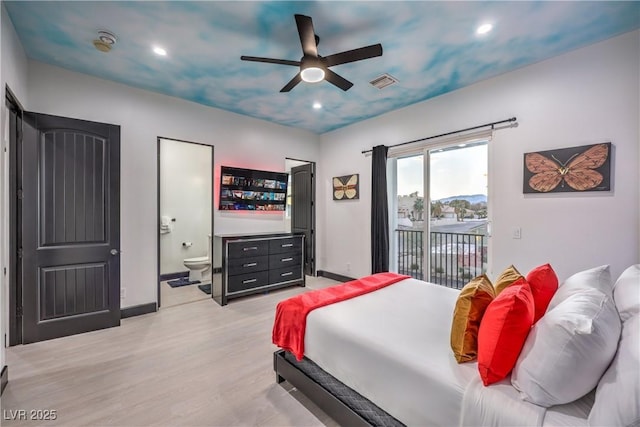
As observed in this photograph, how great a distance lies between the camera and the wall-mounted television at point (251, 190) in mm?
4285

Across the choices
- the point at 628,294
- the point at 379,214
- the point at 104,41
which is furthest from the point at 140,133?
the point at 628,294

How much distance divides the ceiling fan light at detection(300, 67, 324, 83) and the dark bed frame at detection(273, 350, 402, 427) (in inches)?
94.7

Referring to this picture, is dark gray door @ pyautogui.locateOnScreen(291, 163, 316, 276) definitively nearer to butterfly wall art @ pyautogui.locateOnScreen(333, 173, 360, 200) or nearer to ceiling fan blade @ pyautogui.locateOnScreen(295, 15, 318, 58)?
butterfly wall art @ pyautogui.locateOnScreen(333, 173, 360, 200)

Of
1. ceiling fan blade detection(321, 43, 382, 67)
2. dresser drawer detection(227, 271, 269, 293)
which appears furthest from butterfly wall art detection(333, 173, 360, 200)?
ceiling fan blade detection(321, 43, 382, 67)

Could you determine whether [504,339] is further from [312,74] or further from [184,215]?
[184,215]

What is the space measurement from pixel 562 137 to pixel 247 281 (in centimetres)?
422

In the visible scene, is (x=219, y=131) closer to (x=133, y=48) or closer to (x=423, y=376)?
(x=133, y=48)

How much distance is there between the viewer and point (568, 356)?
103 cm

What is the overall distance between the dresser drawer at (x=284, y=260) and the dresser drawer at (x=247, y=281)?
182mm

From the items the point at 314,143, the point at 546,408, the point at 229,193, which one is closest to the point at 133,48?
the point at 229,193

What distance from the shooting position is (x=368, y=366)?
4.92 feet

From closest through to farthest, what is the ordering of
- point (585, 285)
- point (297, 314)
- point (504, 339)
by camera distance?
point (504, 339), point (585, 285), point (297, 314)

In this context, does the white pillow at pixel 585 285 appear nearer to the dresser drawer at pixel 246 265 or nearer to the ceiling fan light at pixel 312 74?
the ceiling fan light at pixel 312 74

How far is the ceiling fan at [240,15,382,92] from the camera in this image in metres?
2.11
